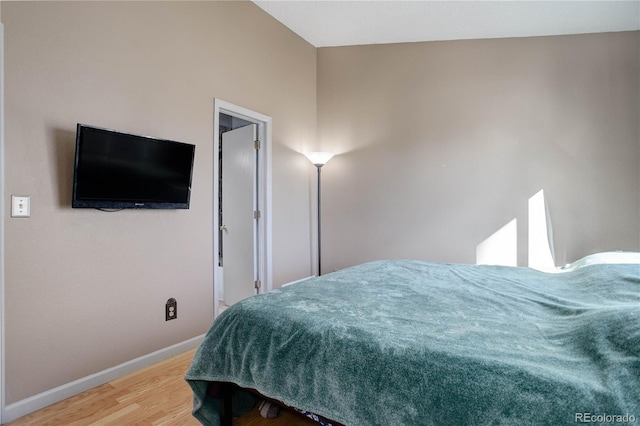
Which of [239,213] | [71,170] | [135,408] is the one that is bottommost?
[135,408]

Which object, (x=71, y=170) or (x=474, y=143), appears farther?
(x=474, y=143)

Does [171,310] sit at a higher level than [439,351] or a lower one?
lower

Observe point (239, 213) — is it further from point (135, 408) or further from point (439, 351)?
point (439, 351)

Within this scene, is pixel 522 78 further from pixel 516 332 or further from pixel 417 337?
pixel 417 337

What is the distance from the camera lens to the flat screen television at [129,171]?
1936 millimetres

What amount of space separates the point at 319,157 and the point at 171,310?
2151 millimetres

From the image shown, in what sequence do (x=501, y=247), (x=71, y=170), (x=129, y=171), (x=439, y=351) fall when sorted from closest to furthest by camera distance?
(x=439, y=351)
(x=71, y=170)
(x=129, y=171)
(x=501, y=247)

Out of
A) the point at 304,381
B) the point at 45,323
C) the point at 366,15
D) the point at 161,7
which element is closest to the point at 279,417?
the point at 304,381

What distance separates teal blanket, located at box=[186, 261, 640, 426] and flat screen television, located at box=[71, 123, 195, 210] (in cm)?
120

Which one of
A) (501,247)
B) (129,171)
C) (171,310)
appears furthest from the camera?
(501,247)

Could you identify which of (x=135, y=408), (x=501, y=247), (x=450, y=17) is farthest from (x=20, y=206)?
(x=501, y=247)

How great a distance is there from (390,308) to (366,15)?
117 inches

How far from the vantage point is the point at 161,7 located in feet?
7.96

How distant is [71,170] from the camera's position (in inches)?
77.6
